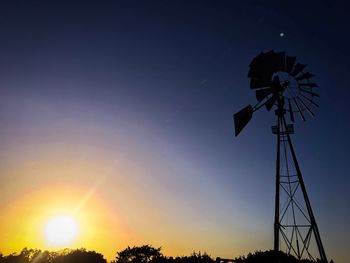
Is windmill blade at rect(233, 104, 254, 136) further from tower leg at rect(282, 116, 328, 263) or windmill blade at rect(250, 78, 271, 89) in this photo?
tower leg at rect(282, 116, 328, 263)

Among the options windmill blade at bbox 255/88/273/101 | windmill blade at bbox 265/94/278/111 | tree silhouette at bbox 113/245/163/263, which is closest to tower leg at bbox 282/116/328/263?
windmill blade at bbox 265/94/278/111

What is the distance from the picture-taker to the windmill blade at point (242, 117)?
18.6 meters

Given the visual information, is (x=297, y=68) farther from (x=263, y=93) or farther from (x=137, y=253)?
(x=137, y=253)

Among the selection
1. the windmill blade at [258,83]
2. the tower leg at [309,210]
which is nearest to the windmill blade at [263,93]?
the windmill blade at [258,83]

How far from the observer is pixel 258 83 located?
19156 millimetres

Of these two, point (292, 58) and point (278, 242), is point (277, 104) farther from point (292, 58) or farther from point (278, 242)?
point (278, 242)

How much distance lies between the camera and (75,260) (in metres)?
56.5

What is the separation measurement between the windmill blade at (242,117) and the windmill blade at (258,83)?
1.40m

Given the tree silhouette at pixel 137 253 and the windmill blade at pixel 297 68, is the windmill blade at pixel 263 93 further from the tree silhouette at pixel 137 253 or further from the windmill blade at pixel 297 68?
the tree silhouette at pixel 137 253

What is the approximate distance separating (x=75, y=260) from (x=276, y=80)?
5307 centimetres

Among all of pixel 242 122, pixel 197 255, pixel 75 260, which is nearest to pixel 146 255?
pixel 75 260

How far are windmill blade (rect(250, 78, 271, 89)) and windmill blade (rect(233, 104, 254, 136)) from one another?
140cm

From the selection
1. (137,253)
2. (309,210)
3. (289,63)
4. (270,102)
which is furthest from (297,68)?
(137,253)

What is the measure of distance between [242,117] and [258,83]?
2.49 meters
